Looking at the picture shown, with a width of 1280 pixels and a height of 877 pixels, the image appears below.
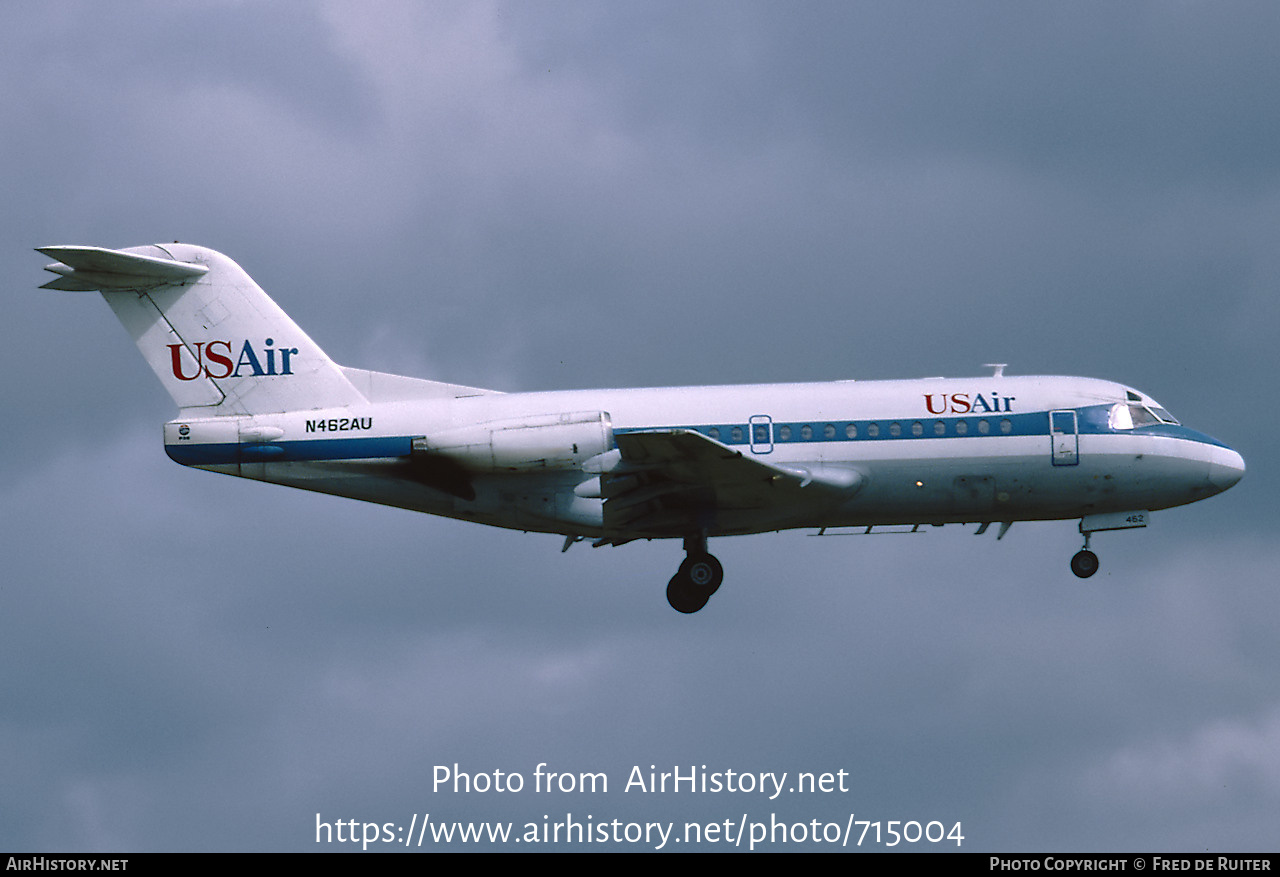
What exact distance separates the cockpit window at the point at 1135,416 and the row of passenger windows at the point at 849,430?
216cm

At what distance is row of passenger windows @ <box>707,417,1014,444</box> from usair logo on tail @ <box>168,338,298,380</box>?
8.66 m

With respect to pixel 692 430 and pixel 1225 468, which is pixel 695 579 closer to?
pixel 692 430

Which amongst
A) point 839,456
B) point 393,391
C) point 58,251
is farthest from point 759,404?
point 58,251

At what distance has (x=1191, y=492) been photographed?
3291 centimetres

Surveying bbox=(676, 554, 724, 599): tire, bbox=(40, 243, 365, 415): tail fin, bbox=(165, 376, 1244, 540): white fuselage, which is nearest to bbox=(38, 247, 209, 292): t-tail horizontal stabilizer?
bbox=(40, 243, 365, 415): tail fin

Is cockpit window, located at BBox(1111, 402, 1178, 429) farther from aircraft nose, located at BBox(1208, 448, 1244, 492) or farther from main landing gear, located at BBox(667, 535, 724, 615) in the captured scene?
main landing gear, located at BBox(667, 535, 724, 615)

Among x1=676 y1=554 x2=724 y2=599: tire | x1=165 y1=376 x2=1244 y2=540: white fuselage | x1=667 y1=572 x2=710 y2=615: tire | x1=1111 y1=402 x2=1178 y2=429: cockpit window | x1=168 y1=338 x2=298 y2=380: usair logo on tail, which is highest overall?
x1=168 y1=338 x2=298 y2=380: usair logo on tail

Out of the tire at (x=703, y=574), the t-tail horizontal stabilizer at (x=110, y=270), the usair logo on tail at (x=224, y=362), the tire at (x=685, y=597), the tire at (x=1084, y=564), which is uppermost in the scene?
the t-tail horizontal stabilizer at (x=110, y=270)

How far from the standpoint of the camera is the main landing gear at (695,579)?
3262 centimetres

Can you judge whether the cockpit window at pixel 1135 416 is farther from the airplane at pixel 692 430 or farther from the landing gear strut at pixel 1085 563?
the landing gear strut at pixel 1085 563

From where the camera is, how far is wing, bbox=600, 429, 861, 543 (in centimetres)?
3011

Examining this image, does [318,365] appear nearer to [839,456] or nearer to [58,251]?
[58,251]

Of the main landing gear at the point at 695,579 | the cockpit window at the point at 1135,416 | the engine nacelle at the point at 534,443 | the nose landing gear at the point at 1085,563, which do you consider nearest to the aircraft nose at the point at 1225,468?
the cockpit window at the point at 1135,416

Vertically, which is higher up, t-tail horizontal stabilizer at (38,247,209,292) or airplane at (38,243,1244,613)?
t-tail horizontal stabilizer at (38,247,209,292)
